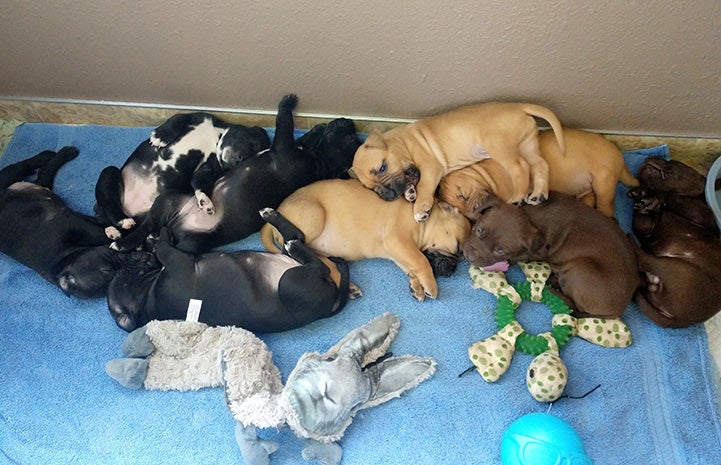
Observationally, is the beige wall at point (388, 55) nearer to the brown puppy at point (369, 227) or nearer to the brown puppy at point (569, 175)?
the brown puppy at point (569, 175)

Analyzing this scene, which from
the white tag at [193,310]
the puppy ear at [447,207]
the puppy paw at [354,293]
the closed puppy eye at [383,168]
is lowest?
the puppy paw at [354,293]

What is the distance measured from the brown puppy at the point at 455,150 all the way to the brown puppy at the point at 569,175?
7cm

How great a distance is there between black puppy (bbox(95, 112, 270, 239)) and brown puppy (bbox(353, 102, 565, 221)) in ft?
2.36

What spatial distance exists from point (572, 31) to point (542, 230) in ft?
3.21

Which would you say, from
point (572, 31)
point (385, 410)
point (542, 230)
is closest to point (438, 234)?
point (542, 230)

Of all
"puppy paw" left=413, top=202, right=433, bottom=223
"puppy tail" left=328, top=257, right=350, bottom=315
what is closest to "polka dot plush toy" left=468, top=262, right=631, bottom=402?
"puppy paw" left=413, top=202, right=433, bottom=223

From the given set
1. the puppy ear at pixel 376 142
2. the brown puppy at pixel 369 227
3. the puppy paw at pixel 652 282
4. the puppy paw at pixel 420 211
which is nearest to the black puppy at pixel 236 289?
the brown puppy at pixel 369 227

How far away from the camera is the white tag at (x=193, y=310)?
295cm

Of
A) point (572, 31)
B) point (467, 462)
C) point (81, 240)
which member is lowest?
point (467, 462)

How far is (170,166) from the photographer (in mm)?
3359

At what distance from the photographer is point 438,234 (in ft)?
10.6

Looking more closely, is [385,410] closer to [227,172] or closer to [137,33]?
[227,172]

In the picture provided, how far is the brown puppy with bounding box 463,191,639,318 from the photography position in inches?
111

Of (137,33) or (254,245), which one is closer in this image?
(137,33)
